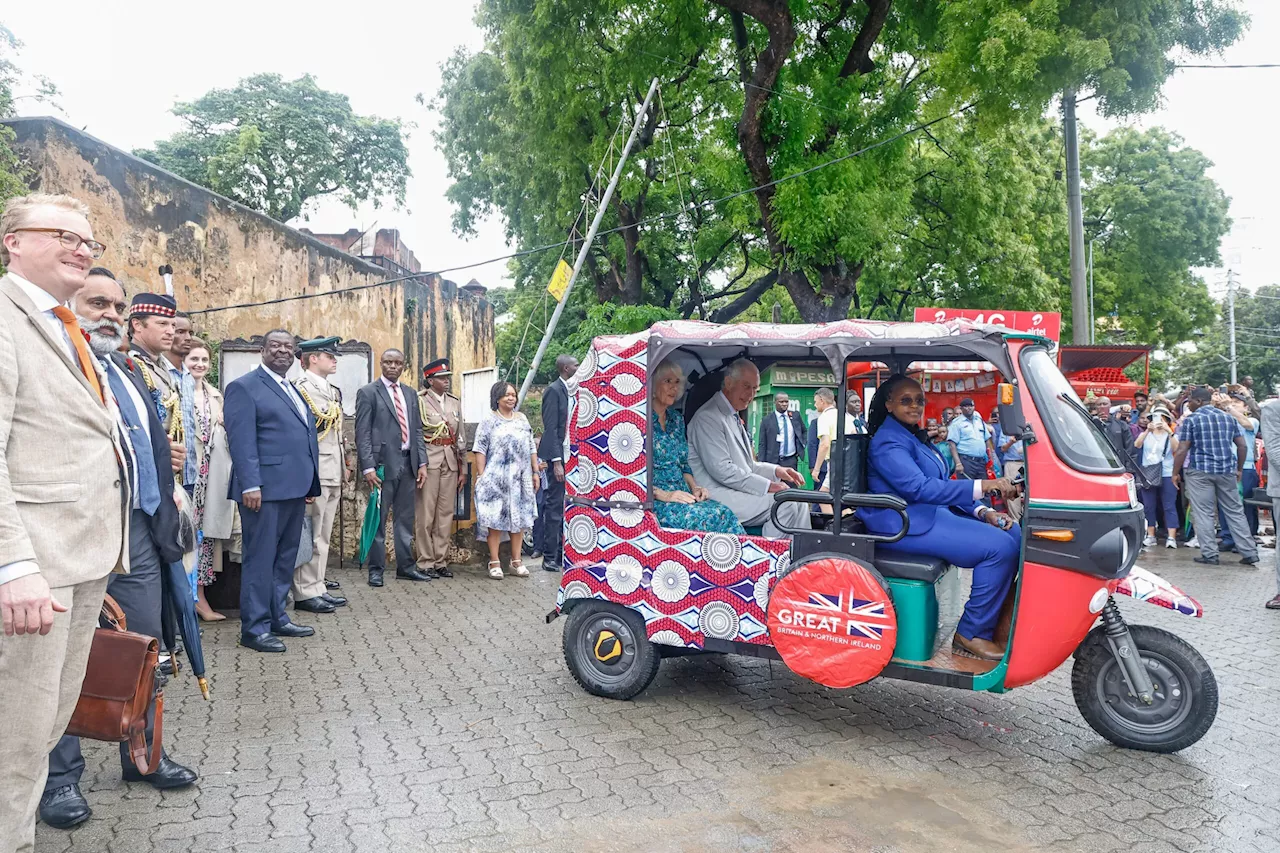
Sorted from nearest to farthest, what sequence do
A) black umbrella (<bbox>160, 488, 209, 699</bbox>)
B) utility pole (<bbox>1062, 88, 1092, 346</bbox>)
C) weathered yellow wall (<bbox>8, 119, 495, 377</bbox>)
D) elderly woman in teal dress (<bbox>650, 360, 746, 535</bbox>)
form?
black umbrella (<bbox>160, 488, 209, 699</bbox>) < elderly woman in teal dress (<bbox>650, 360, 746, 535</bbox>) < weathered yellow wall (<bbox>8, 119, 495, 377</bbox>) < utility pole (<bbox>1062, 88, 1092, 346</bbox>)

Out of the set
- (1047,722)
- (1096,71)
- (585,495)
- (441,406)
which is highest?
(1096,71)

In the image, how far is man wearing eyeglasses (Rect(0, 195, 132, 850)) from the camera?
279cm

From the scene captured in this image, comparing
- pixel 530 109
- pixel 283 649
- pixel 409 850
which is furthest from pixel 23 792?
pixel 530 109

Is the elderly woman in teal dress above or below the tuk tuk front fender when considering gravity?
above

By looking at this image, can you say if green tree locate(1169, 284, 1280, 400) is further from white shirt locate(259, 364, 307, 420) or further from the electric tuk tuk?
white shirt locate(259, 364, 307, 420)

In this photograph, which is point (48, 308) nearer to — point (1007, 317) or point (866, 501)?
point (866, 501)

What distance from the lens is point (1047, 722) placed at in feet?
17.3

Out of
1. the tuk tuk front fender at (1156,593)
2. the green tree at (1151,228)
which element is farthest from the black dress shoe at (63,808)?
the green tree at (1151,228)

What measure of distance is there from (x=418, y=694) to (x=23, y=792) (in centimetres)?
293

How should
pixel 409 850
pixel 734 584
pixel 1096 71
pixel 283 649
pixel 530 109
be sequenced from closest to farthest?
pixel 409 850 < pixel 734 584 < pixel 283 649 < pixel 1096 71 < pixel 530 109

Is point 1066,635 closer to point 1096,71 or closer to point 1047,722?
point 1047,722

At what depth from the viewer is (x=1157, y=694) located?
4676mm

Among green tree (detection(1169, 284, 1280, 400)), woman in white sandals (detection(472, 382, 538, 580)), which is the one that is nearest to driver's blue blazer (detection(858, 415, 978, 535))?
woman in white sandals (detection(472, 382, 538, 580))

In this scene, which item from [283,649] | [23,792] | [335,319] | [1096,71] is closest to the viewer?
[23,792]
